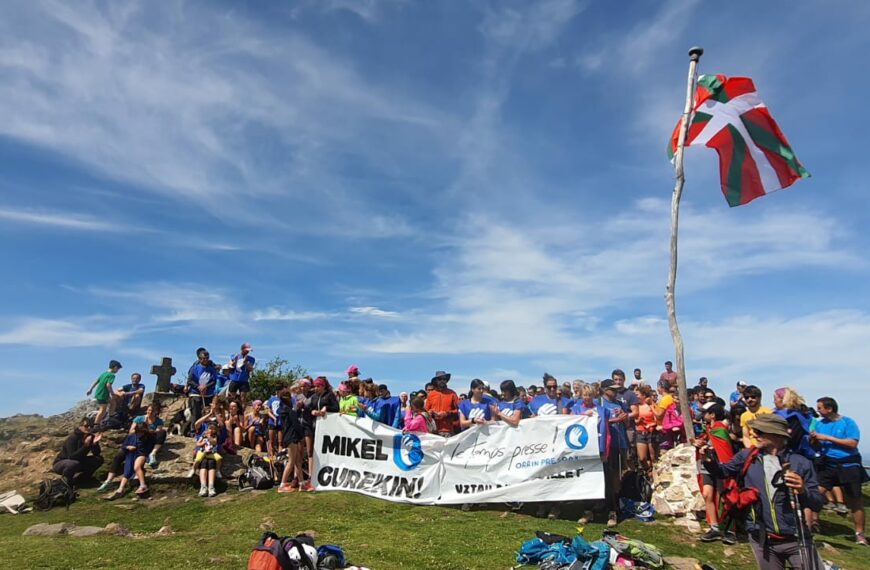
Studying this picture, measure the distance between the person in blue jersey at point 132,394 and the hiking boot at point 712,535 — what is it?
56.2ft

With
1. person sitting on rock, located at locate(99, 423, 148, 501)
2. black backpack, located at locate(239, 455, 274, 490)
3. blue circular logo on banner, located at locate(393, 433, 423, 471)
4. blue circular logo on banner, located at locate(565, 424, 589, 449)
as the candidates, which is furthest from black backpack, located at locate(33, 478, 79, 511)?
blue circular logo on banner, located at locate(565, 424, 589, 449)

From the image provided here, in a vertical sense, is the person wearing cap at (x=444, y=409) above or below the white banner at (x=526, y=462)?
above

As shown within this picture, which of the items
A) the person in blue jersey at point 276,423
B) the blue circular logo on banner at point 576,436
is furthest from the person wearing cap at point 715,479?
the person in blue jersey at point 276,423

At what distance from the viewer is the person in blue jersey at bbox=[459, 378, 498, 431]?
40.1ft

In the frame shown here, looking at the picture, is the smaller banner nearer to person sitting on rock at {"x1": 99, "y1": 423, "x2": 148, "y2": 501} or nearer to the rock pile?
the rock pile

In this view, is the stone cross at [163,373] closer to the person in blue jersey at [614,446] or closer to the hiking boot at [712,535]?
the person in blue jersey at [614,446]

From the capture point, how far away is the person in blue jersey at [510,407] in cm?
1153

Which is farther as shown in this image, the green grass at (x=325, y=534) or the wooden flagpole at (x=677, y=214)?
the wooden flagpole at (x=677, y=214)

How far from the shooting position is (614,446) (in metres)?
11.0

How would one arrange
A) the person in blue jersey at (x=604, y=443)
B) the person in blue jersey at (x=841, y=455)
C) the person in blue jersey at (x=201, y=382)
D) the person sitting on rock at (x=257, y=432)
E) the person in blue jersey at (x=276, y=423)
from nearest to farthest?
the person in blue jersey at (x=841, y=455) < the person in blue jersey at (x=604, y=443) < the person in blue jersey at (x=276, y=423) < the person sitting on rock at (x=257, y=432) < the person in blue jersey at (x=201, y=382)

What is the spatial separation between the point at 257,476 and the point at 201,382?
21.2 ft

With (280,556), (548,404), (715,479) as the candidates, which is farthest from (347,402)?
(715,479)

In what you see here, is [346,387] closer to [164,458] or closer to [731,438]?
[164,458]

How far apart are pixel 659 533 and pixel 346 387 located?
802 cm
